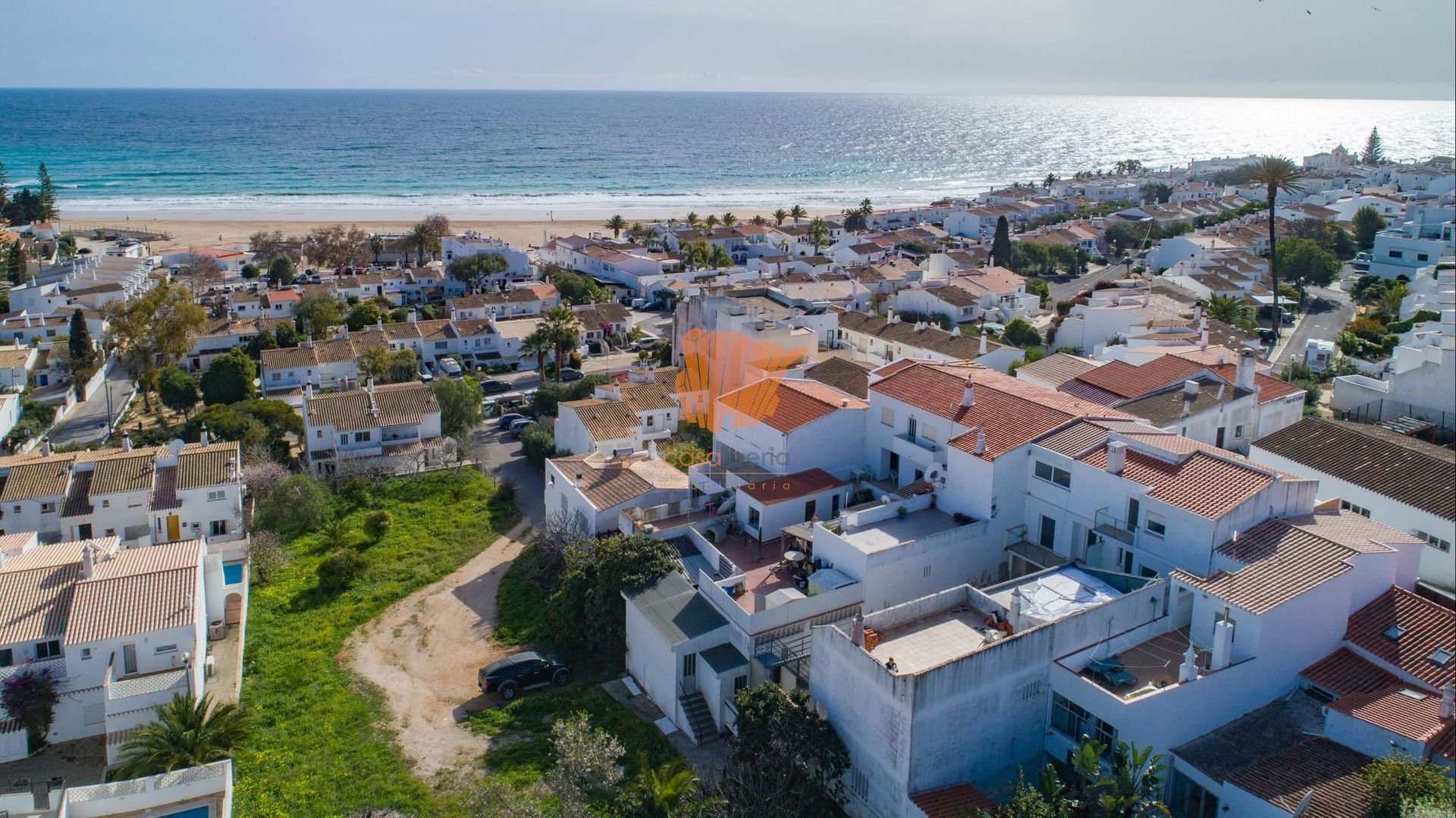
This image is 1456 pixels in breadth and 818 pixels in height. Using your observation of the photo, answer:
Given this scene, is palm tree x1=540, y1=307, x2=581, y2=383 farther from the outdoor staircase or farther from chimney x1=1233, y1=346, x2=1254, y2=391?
chimney x1=1233, y1=346, x2=1254, y2=391

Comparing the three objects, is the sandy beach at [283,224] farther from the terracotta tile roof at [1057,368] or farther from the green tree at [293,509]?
the terracotta tile roof at [1057,368]

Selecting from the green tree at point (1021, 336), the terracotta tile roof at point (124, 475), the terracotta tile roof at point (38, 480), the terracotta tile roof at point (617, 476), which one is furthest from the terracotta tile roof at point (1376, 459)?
the terracotta tile roof at point (38, 480)

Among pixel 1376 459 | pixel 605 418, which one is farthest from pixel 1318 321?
pixel 605 418

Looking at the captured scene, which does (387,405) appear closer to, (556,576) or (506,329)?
(556,576)

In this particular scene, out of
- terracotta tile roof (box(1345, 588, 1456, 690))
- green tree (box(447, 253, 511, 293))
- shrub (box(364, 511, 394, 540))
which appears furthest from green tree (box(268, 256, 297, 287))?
terracotta tile roof (box(1345, 588, 1456, 690))

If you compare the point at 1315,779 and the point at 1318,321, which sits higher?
the point at 1315,779

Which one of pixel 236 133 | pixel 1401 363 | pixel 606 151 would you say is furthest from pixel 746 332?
pixel 236 133

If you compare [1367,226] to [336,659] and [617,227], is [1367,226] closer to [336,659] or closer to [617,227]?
[617,227]

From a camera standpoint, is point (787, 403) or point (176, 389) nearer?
point (787, 403)
